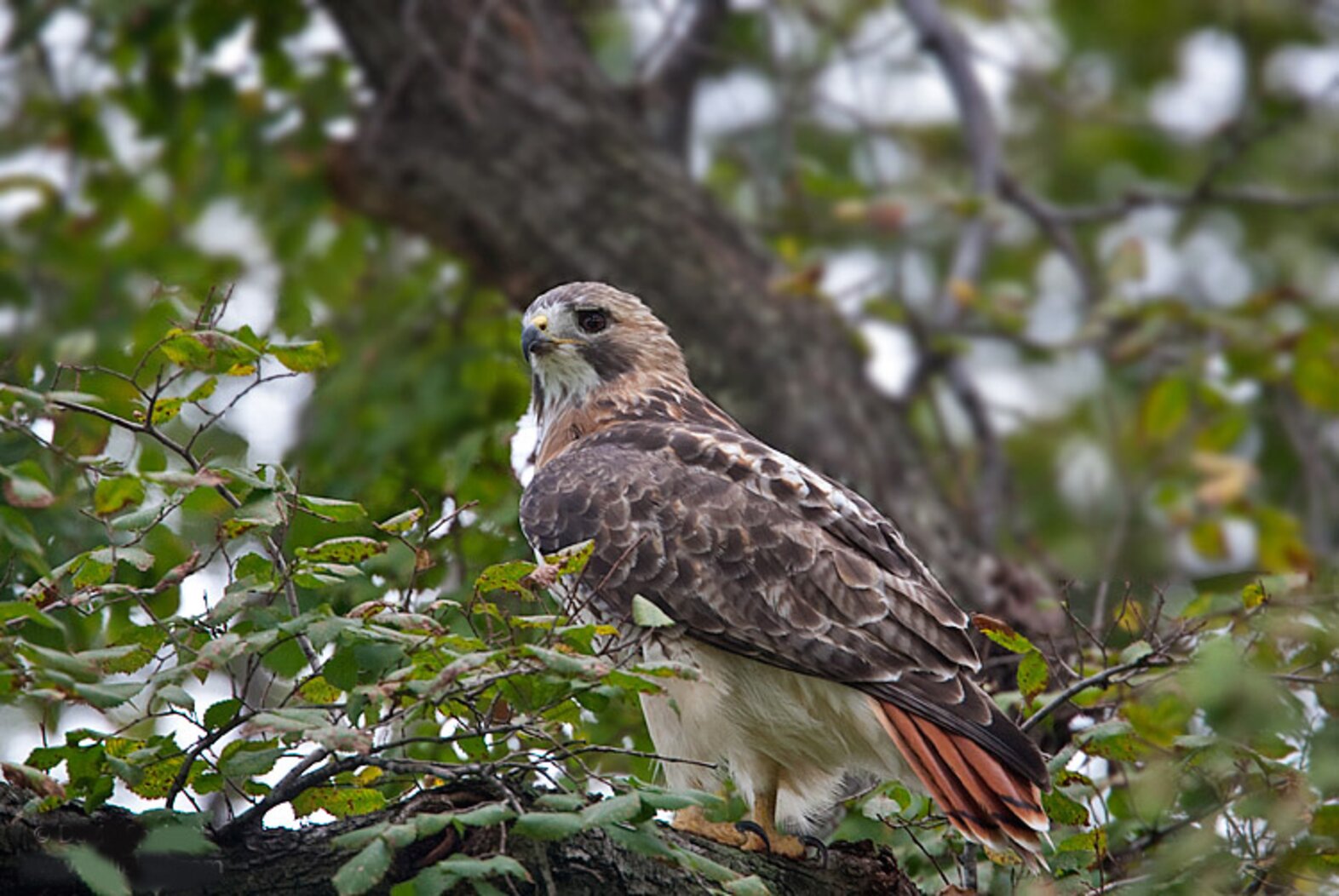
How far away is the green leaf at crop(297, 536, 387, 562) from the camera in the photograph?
106 inches

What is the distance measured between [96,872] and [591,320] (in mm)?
2816

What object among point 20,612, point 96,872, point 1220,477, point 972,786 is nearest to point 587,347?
point 972,786

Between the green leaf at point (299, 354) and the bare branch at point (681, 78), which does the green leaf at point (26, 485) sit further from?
the bare branch at point (681, 78)

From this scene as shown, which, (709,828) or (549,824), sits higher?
(549,824)

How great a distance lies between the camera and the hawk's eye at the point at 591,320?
16.2 feet

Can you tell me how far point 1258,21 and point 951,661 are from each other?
6.37 metres

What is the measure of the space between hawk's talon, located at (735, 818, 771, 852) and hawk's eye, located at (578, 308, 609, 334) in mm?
1648

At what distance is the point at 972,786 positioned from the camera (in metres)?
3.47

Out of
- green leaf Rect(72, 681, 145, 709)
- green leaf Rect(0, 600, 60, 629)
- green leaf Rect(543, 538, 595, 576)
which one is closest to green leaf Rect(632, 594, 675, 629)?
green leaf Rect(543, 538, 595, 576)

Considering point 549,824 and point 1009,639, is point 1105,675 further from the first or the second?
point 549,824

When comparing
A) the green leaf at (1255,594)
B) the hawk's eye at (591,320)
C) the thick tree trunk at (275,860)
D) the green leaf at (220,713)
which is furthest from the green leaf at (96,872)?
the hawk's eye at (591,320)

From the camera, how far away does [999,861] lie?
3586 mm

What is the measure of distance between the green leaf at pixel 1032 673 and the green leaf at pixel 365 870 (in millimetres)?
1412

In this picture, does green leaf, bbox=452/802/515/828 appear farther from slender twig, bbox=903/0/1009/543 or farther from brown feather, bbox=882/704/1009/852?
slender twig, bbox=903/0/1009/543
